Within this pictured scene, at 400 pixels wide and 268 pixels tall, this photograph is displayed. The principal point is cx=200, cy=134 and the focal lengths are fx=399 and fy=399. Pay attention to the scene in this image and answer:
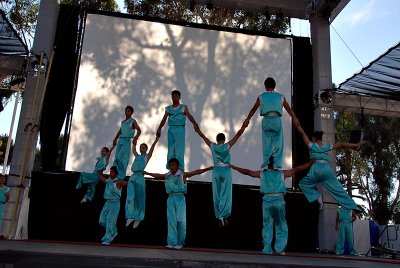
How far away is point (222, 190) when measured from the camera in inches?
233

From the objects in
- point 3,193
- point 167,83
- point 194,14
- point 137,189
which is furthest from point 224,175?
point 194,14

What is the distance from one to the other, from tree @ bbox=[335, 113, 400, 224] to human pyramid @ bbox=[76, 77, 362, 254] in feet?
51.9

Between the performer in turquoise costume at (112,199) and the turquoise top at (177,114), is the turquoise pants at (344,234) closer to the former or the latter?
the turquoise top at (177,114)

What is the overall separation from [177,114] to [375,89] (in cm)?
504

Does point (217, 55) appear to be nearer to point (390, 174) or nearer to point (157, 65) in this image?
point (157, 65)

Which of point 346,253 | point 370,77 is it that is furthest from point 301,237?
point 370,77

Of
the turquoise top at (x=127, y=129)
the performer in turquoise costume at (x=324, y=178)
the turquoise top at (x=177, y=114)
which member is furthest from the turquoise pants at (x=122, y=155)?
the performer in turquoise costume at (x=324, y=178)

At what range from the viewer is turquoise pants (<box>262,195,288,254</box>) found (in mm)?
4833

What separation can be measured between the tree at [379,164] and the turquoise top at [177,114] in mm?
16906

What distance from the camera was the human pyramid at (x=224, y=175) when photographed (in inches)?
193

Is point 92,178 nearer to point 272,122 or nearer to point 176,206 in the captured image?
point 176,206

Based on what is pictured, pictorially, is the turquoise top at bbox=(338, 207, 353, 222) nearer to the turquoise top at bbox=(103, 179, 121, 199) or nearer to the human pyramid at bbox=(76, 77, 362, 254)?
the human pyramid at bbox=(76, 77, 362, 254)

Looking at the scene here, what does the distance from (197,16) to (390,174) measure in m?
14.1

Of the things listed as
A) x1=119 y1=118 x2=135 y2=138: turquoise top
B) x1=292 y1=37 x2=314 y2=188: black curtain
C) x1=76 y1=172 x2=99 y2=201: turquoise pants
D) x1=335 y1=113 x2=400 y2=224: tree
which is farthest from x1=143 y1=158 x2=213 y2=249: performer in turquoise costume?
x1=335 y1=113 x2=400 y2=224: tree
